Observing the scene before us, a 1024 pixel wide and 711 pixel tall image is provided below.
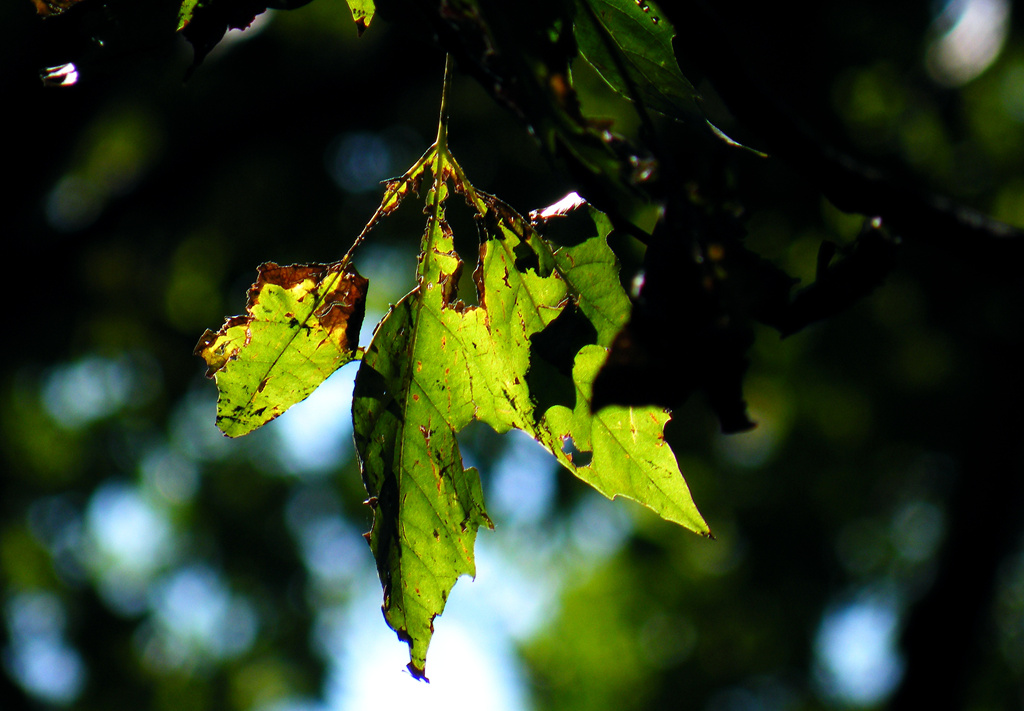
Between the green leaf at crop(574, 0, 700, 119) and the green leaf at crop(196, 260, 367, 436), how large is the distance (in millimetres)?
459

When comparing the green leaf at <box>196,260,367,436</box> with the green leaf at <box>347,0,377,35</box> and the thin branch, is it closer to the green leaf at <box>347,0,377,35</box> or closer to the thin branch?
the green leaf at <box>347,0,377,35</box>

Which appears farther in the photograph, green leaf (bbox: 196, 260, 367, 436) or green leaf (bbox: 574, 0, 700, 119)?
green leaf (bbox: 196, 260, 367, 436)

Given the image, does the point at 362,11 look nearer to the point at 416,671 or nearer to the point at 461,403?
the point at 461,403

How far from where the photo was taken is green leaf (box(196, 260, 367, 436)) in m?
Result: 1.03

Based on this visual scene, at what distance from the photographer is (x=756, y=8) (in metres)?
4.12

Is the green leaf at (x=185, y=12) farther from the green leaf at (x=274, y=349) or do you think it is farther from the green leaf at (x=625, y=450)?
the green leaf at (x=625, y=450)

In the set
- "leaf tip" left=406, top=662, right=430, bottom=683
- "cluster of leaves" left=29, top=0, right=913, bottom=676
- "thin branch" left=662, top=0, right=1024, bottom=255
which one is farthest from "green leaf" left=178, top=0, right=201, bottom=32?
"leaf tip" left=406, top=662, right=430, bottom=683

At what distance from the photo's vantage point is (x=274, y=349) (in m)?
1.03

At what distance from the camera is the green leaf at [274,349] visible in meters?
1.03

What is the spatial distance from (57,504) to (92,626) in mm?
1927

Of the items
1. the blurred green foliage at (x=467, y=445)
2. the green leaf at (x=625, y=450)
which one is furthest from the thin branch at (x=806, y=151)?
the blurred green foliage at (x=467, y=445)

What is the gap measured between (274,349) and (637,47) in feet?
2.06

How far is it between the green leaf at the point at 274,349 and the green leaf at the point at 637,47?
1.51 ft

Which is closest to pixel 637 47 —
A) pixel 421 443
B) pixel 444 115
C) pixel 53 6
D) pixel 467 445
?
pixel 444 115
